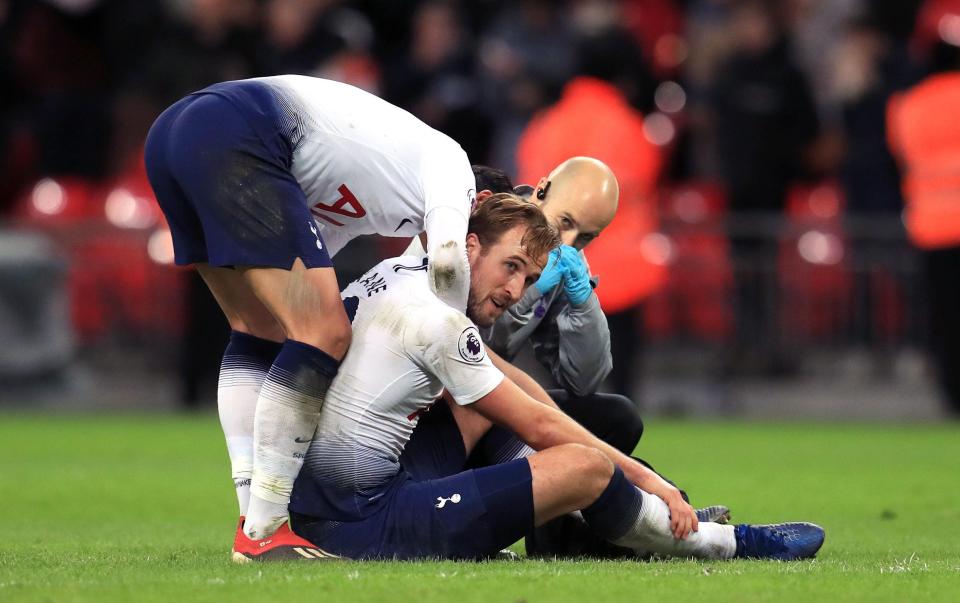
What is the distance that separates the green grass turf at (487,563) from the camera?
16.4 ft

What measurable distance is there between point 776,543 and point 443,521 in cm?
119

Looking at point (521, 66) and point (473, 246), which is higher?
point (521, 66)

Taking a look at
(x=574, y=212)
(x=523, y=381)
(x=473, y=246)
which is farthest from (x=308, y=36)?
(x=473, y=246)

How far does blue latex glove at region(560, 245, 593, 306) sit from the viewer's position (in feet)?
20.7

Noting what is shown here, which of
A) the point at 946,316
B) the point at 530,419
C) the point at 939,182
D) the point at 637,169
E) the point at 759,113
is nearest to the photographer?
the point at 530,419

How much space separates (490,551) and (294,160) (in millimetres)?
1482

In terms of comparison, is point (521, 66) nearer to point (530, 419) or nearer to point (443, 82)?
point (443, 82)

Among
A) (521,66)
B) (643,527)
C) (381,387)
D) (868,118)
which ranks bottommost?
(643,527)

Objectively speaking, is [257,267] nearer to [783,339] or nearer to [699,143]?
[783,339]

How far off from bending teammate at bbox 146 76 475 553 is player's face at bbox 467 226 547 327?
0.36 ft

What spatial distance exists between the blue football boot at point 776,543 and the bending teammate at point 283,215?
1287 millimetres

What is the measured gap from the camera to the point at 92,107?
1655cm

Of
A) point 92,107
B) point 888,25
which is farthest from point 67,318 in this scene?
point 888,25

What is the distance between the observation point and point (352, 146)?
596cm
